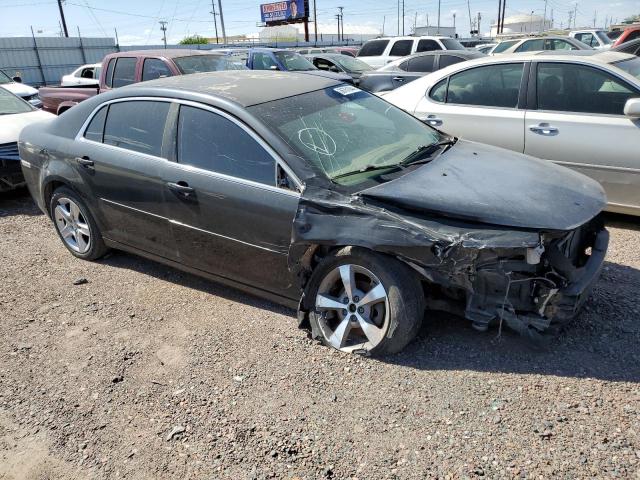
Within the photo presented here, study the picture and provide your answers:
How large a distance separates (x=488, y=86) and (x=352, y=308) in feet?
11.8

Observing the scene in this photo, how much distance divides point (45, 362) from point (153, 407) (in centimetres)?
102

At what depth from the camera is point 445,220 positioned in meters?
3.04

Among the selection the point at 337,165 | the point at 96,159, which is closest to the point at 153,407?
the point at 337,165

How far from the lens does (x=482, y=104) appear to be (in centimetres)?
581

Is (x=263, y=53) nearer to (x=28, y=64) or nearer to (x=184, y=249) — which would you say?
(x=184, y=249)

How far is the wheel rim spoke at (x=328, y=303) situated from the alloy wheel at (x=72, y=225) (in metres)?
2.54

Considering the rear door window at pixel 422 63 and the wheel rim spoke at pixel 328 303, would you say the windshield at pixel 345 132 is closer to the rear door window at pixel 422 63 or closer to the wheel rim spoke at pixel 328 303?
the wheel rim spoke at pixel 328 303

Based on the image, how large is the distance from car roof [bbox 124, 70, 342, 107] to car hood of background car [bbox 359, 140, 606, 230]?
1.16 metres

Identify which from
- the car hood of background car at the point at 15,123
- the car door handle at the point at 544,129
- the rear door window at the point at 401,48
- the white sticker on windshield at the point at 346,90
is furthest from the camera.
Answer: the rear door window at the point at 401,48

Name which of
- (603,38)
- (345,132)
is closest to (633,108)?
(345,132)

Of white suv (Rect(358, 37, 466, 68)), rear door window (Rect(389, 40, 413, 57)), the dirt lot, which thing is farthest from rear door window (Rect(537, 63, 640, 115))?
rear door window (Rect(389, 40, 413, 57))

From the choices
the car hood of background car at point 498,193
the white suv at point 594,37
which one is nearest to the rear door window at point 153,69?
the car hood of background car at point 498,193

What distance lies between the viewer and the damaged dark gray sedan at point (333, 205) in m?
3.00

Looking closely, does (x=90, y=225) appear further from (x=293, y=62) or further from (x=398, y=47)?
(x=398, y=47)
